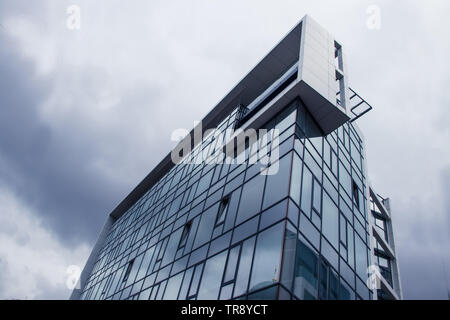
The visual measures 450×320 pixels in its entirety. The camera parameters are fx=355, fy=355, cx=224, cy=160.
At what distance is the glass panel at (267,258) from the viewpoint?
38.1 ft

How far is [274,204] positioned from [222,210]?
4334 millimetres

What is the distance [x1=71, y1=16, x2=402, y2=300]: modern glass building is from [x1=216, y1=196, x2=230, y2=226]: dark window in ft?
0.22

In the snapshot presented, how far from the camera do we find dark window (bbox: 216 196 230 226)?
55.8 ft

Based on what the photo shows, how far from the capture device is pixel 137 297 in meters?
20.9

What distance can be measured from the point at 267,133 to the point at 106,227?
3146 cm

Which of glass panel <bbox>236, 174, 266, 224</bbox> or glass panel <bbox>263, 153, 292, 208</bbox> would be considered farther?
glass panel <bbox>236, 174, 266, 224</bbox>

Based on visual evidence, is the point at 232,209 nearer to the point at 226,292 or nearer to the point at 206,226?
the point at 206,226

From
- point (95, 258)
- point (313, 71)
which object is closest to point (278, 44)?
point (313, 71)

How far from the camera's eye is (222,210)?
17.6 metres

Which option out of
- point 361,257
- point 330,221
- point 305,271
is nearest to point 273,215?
point 305,271

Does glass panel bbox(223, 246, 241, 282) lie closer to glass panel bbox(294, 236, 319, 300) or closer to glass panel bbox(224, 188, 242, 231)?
glass panel bbox(224, 188, 242, 231)

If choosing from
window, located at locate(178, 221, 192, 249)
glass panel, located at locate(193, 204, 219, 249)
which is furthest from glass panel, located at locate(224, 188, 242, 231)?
window, located at locate(178, 221, 192, 249)
